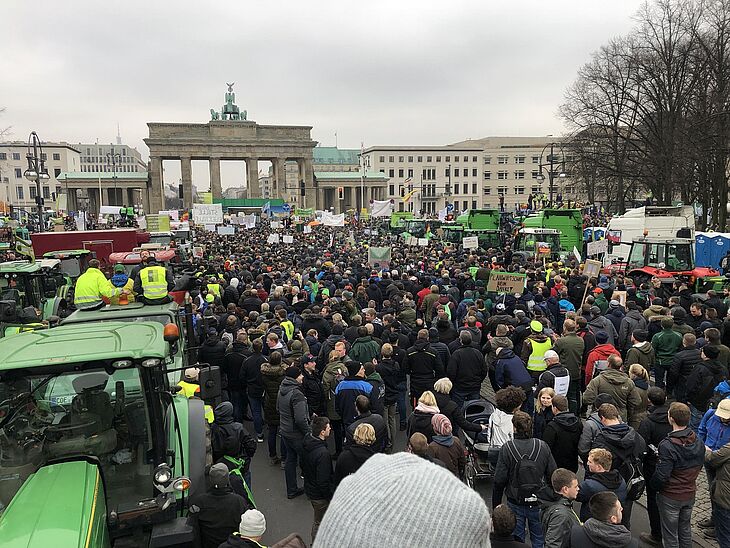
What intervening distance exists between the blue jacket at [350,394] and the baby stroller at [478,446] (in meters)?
1.33

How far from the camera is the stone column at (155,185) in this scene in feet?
302

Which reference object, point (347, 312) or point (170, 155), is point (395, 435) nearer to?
point (347, 312)

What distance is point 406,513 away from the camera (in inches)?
43.6

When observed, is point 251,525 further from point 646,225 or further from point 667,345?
point 646,225

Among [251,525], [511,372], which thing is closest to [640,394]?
[511,372]

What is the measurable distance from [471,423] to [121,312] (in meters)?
5.33

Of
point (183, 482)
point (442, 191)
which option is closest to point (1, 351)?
point (183, 482)

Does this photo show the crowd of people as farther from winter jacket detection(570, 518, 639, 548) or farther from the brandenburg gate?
the brandenburg gate

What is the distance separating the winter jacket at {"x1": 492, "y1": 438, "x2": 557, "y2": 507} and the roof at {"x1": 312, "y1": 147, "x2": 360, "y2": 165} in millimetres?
143563

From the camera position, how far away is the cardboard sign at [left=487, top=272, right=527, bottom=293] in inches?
518

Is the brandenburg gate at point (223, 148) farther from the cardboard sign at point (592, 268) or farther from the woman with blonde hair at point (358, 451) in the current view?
the woman with blonde hair at point (358, 451)

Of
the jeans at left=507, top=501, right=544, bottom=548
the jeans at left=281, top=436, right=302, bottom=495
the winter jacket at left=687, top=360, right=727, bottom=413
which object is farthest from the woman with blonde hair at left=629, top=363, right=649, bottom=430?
the jeans at left=281, top=436, right=302, bottom=495

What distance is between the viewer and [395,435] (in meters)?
9.19

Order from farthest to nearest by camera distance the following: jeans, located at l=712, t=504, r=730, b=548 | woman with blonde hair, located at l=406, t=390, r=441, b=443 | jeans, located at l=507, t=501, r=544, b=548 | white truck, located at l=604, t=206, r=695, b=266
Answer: white truck, located at l=604, t=206, r=695, b=266 < woman with blonde hair, located at l=406, t=390, r=441, b=443 < jeans, located at l=507, t=501, r=544, b=548 < jeans, located at l=712, t=504, r=730, b=548
